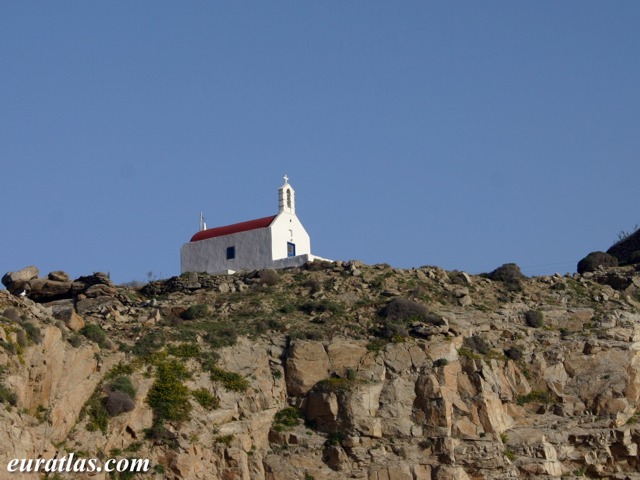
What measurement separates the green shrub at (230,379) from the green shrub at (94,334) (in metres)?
4.07

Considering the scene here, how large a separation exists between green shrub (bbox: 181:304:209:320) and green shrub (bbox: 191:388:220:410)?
265 inches

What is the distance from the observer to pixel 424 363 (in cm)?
4578

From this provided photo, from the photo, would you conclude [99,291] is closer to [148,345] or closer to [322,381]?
[148,345]

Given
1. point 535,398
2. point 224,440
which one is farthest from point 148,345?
point 535,398

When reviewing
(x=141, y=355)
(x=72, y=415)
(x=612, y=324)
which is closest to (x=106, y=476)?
(x=72, y=415)

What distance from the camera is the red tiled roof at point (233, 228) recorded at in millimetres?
58250

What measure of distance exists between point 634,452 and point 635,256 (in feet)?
66.5

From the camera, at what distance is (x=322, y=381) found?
4519 cm

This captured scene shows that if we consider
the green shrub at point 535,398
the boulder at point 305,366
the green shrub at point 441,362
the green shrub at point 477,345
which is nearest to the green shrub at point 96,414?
the boulder at point 305,366

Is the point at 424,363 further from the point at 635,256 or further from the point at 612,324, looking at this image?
the point at 635,256

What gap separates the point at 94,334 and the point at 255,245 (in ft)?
47.4

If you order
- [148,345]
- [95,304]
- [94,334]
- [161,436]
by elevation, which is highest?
[95,304]

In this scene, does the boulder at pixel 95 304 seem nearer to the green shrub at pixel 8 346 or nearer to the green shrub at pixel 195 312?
the green shrub at pixel 195 312

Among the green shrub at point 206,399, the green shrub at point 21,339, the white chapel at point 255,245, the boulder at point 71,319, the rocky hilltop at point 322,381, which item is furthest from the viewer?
the white chapel at point 255,245
